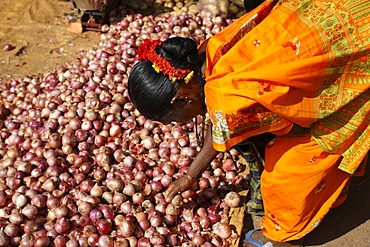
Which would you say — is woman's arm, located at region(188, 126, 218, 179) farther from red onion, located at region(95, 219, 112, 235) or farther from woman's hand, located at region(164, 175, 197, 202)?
red onion, located at region(95, 219, 112, 235)

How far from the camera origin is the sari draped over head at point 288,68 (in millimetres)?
1461

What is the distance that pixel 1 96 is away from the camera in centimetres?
278

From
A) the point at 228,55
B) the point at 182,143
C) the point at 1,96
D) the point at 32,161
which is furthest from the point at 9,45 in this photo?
the point at 228,55

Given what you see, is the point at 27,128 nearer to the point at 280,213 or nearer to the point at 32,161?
the point at 32,161

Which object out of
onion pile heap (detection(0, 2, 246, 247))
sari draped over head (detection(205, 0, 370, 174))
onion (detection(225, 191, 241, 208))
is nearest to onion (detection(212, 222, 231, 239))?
onion pile heap (detection(0, 2, 246, 247))

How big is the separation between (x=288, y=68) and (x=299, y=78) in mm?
56

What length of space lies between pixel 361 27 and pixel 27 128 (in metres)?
1.73

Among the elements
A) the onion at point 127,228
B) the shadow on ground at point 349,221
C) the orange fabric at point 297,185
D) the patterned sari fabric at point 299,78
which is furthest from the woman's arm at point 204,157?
the shadow on ground at point 349,221

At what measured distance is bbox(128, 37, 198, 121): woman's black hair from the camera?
5.11 ft

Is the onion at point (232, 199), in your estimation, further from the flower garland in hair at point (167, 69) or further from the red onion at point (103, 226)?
the flower garland in hair at point (167, 69)

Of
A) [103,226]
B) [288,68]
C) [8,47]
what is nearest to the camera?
[288,68]

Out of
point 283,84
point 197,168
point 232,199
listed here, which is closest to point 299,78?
point 283,84

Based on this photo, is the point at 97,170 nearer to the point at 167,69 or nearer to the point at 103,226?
the point at 103,226

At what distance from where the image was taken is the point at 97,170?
219cm
